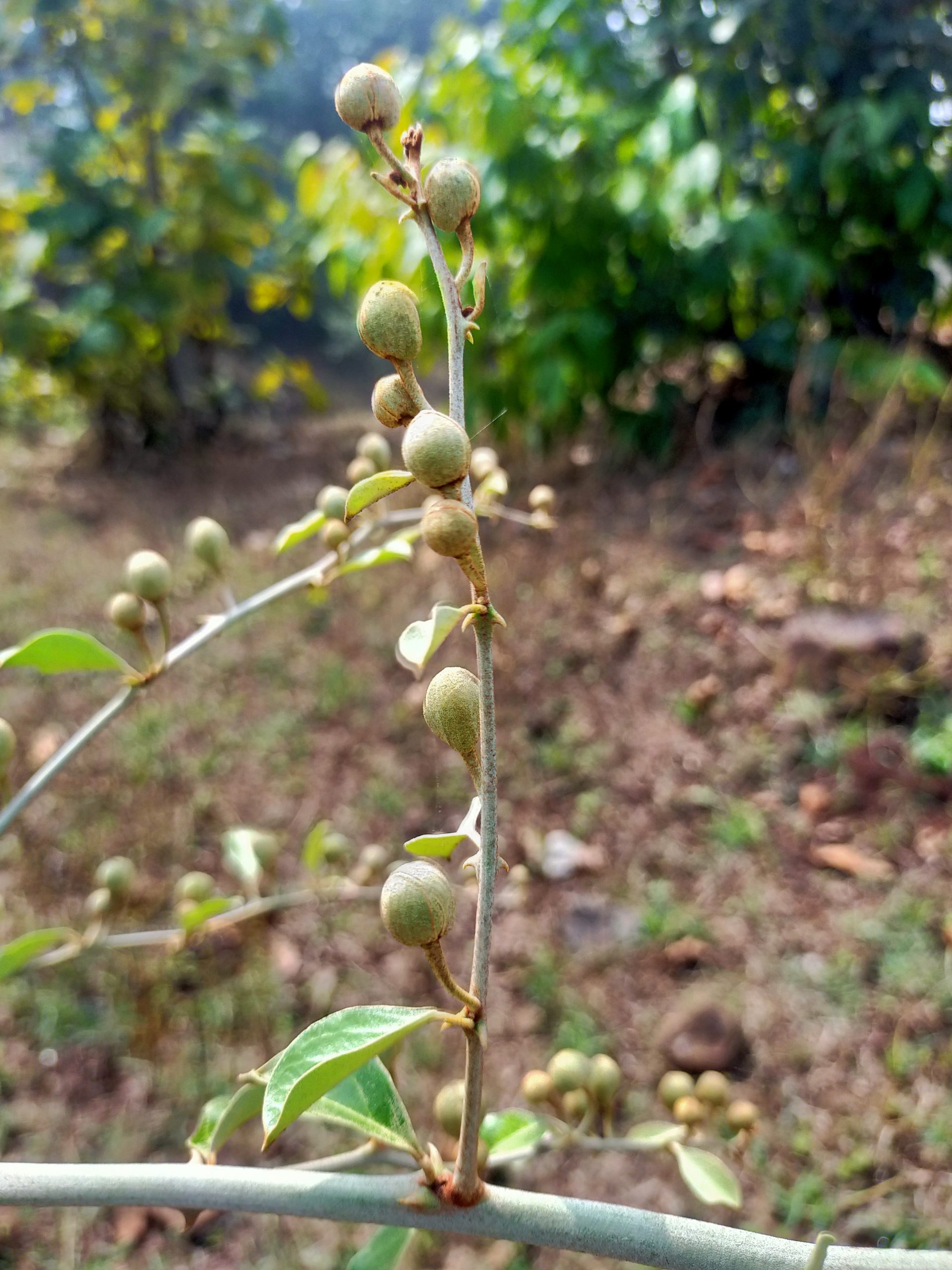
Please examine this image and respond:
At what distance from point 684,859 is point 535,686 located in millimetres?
458

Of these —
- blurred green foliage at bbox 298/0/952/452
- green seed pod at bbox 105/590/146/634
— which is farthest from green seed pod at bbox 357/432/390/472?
blurred green foliage at bbox 298/0/952/452

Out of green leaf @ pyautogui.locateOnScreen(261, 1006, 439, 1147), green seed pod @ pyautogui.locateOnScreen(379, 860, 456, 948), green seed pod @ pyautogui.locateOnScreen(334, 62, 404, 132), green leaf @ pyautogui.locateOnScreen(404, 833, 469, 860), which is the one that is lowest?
green leaf @ pyautogui.locateOnScreen(261, 1006, 439, 1147)

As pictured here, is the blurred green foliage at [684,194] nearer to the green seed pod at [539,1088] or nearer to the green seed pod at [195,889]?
the green seed pod at [195,889]

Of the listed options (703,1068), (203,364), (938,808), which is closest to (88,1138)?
(703,1068)

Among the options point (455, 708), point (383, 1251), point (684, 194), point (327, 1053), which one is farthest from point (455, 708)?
point (684, 194)

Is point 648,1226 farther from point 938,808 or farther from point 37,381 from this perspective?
point 37,381

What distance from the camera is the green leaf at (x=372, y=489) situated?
271mm

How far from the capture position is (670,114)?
1.81 meters

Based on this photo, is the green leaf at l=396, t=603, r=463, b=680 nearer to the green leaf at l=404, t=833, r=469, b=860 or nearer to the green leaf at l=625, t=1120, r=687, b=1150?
the green leaf at l=404, t=833, r=469, b=860

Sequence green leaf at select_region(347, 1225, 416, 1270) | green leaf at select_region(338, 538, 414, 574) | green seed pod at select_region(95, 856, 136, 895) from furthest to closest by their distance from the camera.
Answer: green seed pod at select_region(95, 856, 136, 895)
green leaf at select_region(338, 538, 414, 574)
green leaf at select_region(347, 1225, 416, 1270)

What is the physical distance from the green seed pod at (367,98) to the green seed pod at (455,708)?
7.1 inches

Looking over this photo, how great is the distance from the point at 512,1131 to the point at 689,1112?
11 cm

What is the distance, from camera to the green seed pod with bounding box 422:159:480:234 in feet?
0.89

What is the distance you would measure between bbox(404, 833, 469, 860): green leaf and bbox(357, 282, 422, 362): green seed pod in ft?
0.49
